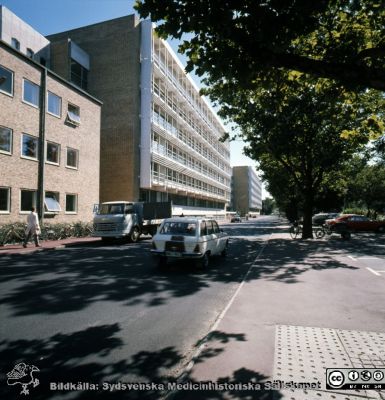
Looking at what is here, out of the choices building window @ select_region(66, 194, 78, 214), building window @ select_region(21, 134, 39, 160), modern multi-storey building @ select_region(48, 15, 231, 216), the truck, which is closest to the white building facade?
modern multi-storey building @ select_region(48, 15, 231, 216)

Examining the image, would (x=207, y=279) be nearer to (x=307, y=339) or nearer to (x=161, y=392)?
(x=307, y=339)

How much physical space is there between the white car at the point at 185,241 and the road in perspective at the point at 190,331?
0.71 m

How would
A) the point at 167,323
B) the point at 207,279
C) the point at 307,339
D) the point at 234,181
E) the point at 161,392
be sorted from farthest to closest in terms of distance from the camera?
the point at 234,181
the point at 207,279
the point at 167,323
the point at 307,339
the point at 161,392

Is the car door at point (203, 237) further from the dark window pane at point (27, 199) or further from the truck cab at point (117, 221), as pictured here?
the dark window pane at point (27, 199)

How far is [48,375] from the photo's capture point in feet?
11.4

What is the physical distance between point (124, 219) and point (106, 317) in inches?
523

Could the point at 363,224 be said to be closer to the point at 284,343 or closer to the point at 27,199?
the point at 27,199

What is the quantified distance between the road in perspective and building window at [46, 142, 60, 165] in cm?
1402

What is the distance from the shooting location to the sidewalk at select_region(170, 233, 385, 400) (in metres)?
3.24

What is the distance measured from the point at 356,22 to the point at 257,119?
1010cm

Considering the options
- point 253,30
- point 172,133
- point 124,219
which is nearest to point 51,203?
point 124,219

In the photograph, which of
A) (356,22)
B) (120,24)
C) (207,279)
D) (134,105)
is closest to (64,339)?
(207,279)

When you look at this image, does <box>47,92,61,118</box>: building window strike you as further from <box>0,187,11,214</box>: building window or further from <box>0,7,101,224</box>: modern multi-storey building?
<box>0,187,11,214</box>: building window

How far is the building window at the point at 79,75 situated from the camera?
31.5 m
